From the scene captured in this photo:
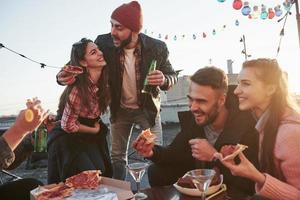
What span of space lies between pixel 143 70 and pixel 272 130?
2298 mm

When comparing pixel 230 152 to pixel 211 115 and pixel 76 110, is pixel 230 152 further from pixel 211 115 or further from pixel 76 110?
pixel 76 110

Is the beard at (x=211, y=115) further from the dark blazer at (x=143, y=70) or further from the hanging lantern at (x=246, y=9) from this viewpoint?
the hanging lantern at (x=246, y=9)

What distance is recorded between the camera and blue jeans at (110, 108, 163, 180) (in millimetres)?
4535

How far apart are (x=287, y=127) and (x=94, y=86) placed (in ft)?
7.63

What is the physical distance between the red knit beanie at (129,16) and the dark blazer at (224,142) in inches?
56.3

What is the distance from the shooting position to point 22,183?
9.71 ft

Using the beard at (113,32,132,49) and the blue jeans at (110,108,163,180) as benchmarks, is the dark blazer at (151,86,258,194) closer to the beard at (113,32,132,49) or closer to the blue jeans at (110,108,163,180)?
the blue jeans at (110,108,163,180)

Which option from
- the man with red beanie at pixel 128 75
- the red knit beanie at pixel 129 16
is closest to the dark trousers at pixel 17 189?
Answer: the man with red beanie at pixel 128 75

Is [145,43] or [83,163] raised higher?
[145,43]

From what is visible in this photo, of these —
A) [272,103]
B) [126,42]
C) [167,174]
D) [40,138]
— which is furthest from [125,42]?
[272,103]

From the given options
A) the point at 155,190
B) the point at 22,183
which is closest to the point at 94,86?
the point at 22,183

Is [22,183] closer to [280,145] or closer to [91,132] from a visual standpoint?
[91,132]

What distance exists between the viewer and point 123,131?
4.64 meters

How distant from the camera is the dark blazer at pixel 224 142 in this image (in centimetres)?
297
